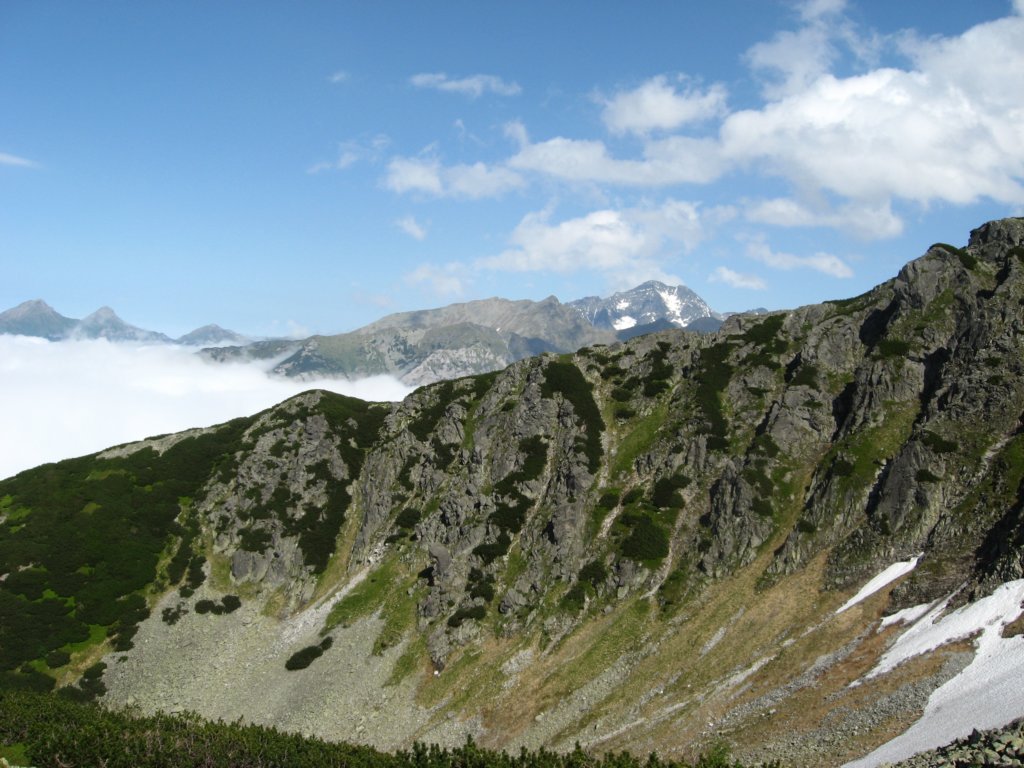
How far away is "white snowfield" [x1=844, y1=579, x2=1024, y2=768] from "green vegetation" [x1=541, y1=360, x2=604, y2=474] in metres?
46.2

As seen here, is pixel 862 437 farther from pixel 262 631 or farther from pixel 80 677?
pixel 80 677

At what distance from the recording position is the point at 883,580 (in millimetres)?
60750

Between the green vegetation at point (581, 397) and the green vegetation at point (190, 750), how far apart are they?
4816cm

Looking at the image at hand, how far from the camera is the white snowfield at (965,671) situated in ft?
121

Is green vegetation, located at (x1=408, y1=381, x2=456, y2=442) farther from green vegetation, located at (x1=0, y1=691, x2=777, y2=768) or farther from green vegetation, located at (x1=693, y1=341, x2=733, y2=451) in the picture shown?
green vegetation, located at (x1=0, y1=691, x2=777, y2=768)

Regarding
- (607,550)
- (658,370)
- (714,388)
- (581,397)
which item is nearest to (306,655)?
(607,550)

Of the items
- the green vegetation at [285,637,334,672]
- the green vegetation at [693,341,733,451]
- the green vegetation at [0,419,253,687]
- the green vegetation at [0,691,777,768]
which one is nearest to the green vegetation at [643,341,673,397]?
the green vegetation at [693,341,733,451]

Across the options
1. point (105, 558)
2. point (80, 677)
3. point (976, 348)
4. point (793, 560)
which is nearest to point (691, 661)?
point (793, 560)

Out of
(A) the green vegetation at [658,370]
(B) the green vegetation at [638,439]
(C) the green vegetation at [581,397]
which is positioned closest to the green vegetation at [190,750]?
(B) the green vegetation at [638,439]

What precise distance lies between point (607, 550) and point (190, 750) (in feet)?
156

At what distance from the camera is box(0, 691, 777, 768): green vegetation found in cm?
4472

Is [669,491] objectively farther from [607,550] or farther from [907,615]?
[907,615]

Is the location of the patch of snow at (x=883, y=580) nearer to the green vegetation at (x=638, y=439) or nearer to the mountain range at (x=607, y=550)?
the mountain range at (x=607, y=550)

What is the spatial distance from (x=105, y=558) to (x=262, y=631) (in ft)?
87.0
